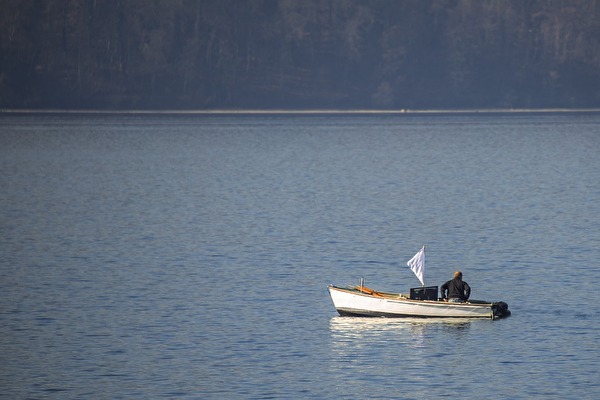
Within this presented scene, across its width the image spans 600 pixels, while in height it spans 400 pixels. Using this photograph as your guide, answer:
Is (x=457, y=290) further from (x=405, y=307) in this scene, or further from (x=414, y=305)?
(x=405, y=307)

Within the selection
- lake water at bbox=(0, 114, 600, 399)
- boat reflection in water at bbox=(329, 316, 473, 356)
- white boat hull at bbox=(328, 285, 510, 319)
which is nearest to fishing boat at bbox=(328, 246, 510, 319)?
white boat hull at bbox=(328, 285, 510, 319)

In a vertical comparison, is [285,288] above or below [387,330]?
below

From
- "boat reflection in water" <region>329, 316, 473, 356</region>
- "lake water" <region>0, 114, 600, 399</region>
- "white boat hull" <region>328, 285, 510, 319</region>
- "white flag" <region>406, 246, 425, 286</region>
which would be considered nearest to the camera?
"lake water" <region>0, 114, 600, 399</region>

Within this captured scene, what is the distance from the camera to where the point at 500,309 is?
194 ft

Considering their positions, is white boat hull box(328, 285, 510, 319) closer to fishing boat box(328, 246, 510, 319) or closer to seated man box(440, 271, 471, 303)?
fishing boat box(328, 246, 510, 319)

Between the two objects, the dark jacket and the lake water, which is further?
the dark jacket

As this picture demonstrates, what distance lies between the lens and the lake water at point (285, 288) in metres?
50.0

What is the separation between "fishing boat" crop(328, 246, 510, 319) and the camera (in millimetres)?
57812

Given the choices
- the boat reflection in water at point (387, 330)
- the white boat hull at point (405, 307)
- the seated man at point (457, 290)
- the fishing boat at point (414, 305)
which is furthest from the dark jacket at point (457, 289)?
the boat reflection in water at point (387, 330)

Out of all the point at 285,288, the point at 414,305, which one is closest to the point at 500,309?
the point at 414,305

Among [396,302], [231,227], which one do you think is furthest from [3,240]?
[396,302]

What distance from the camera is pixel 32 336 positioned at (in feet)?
189

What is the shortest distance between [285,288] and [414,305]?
13051 mm

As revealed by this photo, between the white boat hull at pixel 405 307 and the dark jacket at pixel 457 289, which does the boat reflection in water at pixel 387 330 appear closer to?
the white boat hull at pixel 405 307
